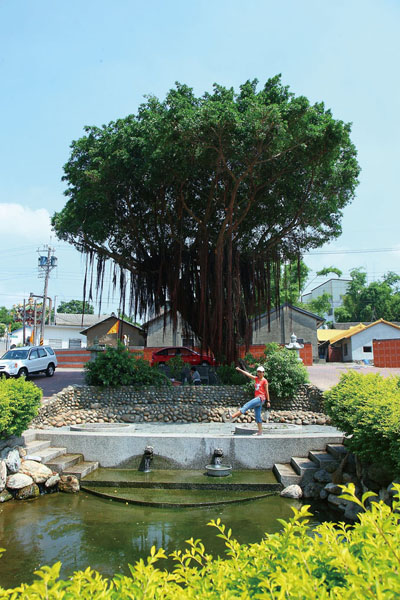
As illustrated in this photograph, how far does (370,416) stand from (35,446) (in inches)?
246

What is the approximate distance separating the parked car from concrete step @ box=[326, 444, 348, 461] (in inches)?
537

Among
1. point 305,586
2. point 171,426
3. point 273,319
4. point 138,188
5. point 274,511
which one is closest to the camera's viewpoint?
point 305,586

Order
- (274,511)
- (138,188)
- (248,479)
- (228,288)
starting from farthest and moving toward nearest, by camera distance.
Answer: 1. (138,188)
2. (228,288)
3. (248,479)
4. (274,511)

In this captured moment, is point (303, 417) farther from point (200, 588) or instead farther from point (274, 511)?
point (200, 588)

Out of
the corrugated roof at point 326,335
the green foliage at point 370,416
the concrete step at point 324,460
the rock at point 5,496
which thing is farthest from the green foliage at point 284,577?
the corrugated roof at point 326,335

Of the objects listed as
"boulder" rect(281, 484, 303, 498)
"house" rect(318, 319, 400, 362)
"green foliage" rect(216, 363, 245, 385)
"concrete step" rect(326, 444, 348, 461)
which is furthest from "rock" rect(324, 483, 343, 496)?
"house" rect(318, 319, 400, 362)

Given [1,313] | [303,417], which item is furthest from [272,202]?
[1,313]

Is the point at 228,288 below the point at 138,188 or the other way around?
below

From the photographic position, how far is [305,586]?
1.50 meters

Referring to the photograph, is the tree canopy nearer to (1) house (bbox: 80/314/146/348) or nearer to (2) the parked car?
(1) house (bbox: 80/314/146/348)

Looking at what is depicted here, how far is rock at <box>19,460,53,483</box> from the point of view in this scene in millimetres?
7723

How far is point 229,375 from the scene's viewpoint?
14469mm

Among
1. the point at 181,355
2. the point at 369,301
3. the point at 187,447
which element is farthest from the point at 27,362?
the point at 369,301

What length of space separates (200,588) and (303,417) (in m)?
10.9
